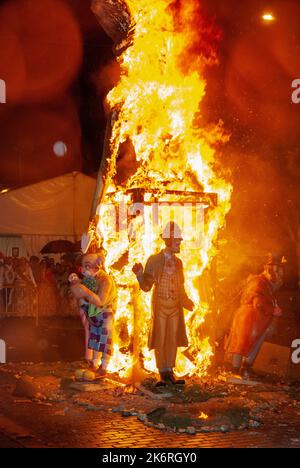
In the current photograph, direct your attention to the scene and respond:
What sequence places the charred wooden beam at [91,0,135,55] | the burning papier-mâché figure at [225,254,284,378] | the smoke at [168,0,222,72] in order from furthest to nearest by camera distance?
the burning papier-mâché figure at [225,254,284,378] → the smoke at [168,0,222,72] → the charred wooden beam at [91,0,135,55]

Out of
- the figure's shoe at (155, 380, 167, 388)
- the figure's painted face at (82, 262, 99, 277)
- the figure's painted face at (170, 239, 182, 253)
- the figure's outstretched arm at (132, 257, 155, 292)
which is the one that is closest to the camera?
the figure's shoe at (155, 380, 167, 388)

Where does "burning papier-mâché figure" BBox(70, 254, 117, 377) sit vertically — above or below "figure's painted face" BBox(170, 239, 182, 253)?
below

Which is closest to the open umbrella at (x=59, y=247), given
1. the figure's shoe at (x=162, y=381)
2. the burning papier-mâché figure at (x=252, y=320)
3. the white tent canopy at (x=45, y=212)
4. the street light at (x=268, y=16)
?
the white tent canopy at (x=45, y=212)

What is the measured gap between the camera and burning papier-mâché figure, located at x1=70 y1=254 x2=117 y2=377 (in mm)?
9336

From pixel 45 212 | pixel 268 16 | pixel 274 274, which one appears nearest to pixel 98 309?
pixel 274 274

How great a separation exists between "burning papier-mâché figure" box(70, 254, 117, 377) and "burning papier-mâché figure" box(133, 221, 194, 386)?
0.59 m

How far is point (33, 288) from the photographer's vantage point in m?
18.2

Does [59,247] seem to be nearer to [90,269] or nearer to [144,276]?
[90,269]

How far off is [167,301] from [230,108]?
11.2 meters

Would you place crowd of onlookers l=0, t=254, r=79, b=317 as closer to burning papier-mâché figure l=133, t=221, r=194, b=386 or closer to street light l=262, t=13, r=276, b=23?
street light l=262, t=13, r=276, b=23

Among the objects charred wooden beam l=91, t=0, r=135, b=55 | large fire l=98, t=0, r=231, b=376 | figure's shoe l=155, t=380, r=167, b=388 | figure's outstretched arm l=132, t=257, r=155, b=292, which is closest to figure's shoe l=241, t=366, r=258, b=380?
large fire l=98, t=0, r=231, b=376
